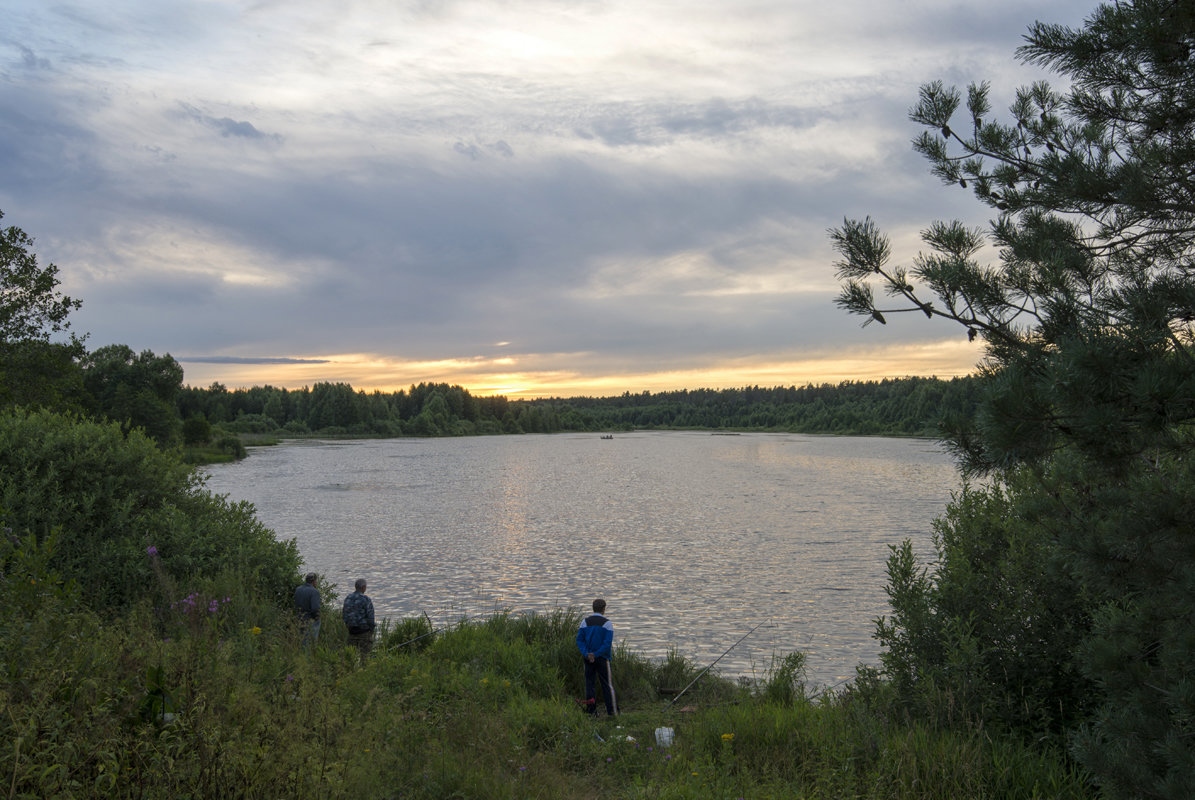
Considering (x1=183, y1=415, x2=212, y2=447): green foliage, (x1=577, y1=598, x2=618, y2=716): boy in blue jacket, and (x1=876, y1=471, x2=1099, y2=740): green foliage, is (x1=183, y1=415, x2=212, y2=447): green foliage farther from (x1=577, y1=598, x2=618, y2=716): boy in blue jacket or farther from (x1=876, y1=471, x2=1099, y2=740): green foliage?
(x1=876, y1=471, x2=1099, y2=740): green foliage

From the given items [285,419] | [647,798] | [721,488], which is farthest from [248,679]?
[285,419]

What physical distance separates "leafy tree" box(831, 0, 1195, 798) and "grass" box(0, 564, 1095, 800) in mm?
2549

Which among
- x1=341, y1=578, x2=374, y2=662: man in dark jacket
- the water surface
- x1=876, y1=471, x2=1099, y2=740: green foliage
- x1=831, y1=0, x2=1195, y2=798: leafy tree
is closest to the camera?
x1=831, y1=0, x2=1195, y2=798: leafy tree

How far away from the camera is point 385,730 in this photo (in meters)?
7.22

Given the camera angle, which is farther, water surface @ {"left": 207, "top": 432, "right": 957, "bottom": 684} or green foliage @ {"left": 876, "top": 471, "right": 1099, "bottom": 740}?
water surface @ {"left": 207, "top": 432, "right": 957, "bottom": 684}

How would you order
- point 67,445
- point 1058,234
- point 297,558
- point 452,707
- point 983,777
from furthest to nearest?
1. point 297,558
2. point 67,445
3. point 452,707
4. point 983,777
5. point 1058,234

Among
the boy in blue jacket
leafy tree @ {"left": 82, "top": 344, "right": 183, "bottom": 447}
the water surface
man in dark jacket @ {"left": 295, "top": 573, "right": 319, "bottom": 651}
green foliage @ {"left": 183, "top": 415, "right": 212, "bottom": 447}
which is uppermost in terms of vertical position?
leafy tree @ {"left": 82, "top": 344, "right": 183, "bottom": 447}

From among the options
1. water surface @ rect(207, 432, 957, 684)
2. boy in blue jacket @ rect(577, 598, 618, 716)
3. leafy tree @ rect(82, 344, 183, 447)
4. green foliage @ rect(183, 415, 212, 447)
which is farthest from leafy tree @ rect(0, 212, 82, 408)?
green foliage @ rect(183, 415, 212, 447)

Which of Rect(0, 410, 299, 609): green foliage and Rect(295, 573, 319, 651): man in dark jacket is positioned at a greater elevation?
Rect(0, 410, 299, 609): green foliage

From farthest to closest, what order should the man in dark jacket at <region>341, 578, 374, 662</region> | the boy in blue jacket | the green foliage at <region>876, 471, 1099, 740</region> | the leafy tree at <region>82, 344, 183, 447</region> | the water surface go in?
the leafy tree at <region>82, 344, 183, 447</region> → the water surface → the man in dark jacket at <region>341, 578, 374, 662</region> → the boy in blue jacket → the green foliage at <region>876, 471, 1099, 740</region>

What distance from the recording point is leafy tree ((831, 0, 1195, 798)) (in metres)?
3.73

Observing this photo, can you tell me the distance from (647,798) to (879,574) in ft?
74.3

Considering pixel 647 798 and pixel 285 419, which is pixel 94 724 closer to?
pixel 647 798

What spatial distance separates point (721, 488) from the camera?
60.3 m
